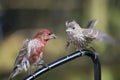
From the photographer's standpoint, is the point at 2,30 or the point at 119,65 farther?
the point at 119,65

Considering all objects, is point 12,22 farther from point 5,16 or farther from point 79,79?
point 79,79

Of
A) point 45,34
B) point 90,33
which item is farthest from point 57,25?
point 45,34

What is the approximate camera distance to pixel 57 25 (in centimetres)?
484

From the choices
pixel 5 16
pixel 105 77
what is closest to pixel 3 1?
pixel 5 16

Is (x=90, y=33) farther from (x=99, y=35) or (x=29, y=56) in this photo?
(x=29, y=56)

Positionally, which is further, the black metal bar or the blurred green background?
the blurred green background

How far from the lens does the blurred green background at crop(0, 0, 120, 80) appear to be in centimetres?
479

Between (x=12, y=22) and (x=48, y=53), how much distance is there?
0.47 metres

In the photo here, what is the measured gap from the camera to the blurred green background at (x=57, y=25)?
479cm

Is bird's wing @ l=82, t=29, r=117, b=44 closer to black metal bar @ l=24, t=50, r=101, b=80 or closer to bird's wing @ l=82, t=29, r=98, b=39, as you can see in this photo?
bird's wing @ l=82, t=29, r=98, b=39

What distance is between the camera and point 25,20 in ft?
15.9

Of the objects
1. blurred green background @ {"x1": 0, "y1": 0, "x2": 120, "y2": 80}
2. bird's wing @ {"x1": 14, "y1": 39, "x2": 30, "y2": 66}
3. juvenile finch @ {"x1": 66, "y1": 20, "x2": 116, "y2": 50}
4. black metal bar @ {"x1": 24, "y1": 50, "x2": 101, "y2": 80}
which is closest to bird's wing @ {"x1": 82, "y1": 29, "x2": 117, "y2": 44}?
juvenile finch @ {"x1": 66, "y1": 20, "x2": 116, "y2": 50}

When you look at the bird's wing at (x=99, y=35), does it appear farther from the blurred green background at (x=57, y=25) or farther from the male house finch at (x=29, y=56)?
the blurred green background at (x=57, y=25)

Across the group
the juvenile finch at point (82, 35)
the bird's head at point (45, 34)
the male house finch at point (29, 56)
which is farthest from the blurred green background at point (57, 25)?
the bird's head at point (45, 34)
